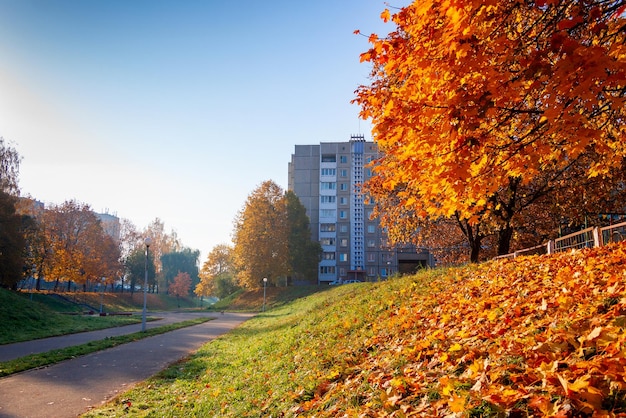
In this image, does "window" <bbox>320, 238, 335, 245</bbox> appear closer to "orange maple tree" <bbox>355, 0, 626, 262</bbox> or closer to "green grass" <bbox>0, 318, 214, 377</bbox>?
"green grass" <bbox>0, 318, 214, 377</bbox>

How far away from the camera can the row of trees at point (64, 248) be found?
36.8 m

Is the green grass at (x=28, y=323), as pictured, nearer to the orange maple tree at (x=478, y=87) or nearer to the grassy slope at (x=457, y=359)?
the grassy slope at (x=457, y=359)

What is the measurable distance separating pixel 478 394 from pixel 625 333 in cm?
130

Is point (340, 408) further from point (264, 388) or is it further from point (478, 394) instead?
point (264, 388)

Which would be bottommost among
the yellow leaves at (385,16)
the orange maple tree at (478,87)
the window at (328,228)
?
the orange maple tree at (478,87)

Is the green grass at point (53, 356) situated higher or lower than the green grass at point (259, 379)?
lower

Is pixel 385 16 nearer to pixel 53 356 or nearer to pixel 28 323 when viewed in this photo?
pixel 53 356

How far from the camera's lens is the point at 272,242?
58219 millimetres

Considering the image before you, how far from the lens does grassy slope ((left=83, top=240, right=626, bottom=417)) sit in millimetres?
3279

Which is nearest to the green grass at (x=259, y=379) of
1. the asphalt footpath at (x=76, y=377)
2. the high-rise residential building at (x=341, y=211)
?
the asphalt footpath at (x=76, y=377)

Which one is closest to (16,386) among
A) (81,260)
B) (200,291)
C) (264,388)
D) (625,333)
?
(264,388)

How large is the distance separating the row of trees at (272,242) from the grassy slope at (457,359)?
4529 centimetres

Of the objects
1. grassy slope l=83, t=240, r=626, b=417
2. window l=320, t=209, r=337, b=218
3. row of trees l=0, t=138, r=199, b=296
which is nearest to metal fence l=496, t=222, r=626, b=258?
grassy slope l=83, t=240, r=626, b=417

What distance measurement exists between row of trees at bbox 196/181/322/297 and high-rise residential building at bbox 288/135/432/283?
8.57 metres
